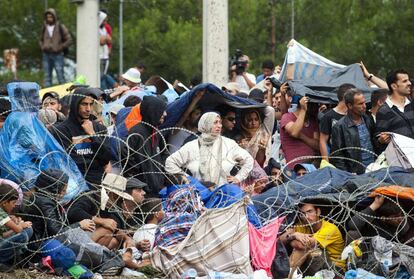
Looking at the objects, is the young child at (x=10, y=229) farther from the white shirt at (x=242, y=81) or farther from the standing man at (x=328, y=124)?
the white shirt at (x=242, y=81)

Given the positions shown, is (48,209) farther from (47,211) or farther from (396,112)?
(396,112)

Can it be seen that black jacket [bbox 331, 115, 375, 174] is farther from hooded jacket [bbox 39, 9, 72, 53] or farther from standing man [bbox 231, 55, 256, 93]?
hooded jacket [bbox 39, 9, 72, 53]

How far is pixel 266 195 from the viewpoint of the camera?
1357 centimetres

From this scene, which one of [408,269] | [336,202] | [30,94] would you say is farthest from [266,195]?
[30,94]

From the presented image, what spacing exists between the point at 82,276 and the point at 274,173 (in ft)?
9.87

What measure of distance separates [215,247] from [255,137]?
3042 mm

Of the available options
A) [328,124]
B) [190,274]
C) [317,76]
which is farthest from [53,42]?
[190,274]

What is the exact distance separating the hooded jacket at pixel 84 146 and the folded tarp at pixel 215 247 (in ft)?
5.32

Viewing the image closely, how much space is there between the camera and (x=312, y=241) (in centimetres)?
1305

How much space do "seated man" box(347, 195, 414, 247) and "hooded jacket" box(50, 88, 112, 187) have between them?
254 cm

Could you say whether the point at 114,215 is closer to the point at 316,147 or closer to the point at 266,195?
the point at 266,195

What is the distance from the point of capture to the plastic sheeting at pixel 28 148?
13.4 meters

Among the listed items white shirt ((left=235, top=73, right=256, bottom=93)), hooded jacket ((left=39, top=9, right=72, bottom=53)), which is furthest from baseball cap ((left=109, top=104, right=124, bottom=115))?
hooded jacket ((left=39, top=9, right=72, bottom=53))

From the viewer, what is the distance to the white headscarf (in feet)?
46.2
